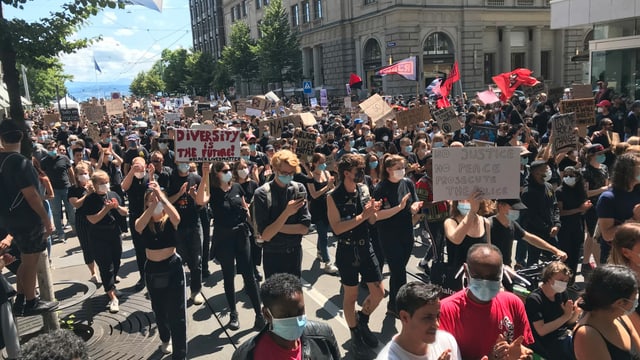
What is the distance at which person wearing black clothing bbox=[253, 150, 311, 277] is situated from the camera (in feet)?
15.7

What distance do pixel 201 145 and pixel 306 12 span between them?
46957 millimetres

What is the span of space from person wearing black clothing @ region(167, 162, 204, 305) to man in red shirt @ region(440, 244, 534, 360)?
402 centimetres

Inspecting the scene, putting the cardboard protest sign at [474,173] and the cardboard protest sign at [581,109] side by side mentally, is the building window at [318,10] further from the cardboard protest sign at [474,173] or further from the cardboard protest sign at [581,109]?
the cardboard protest sign at [474,173]

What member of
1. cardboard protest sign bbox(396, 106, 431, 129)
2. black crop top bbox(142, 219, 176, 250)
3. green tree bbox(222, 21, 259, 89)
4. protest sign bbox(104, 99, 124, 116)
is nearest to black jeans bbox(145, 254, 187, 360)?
black crop top bbox(142, 219, 176, 250)

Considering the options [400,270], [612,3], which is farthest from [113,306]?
[612,3]

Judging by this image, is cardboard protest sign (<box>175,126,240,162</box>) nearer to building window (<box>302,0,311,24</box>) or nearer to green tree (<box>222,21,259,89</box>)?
building window (<box>302,0,311,24</box>)

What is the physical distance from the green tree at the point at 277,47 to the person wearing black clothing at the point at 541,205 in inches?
1690

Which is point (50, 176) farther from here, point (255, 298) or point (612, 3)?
point (612, 3)

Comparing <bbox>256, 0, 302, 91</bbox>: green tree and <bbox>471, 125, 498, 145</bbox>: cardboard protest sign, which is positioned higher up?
<bbox>256, 0, 302, 91</bbox>: green tree

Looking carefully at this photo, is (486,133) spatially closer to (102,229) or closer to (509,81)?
(509,81)

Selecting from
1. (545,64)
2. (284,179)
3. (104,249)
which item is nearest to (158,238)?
(284,179)

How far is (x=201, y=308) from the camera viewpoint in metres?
6.30

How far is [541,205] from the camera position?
19.4ft

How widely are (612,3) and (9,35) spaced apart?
22.1 m
